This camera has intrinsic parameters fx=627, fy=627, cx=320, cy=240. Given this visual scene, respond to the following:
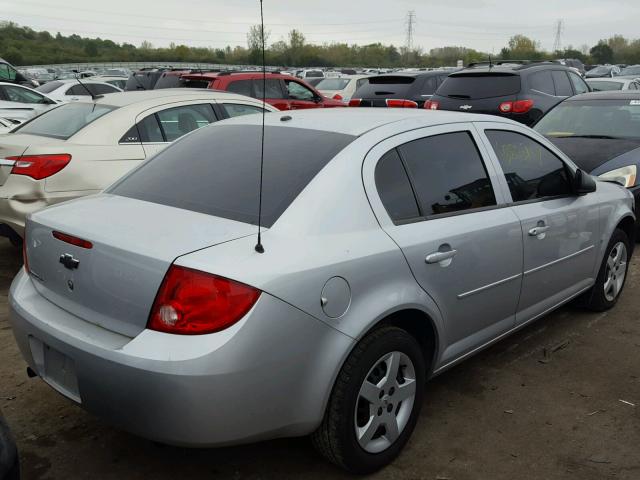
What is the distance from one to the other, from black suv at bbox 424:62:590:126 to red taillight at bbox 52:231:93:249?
26.2ft

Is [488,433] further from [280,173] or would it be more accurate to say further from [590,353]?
[280,173]

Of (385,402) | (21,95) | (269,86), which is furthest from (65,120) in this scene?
(21,95)

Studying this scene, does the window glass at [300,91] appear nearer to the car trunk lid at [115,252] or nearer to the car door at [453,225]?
the car door at [453,225]

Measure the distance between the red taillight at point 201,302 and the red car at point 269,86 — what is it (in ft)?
27.1

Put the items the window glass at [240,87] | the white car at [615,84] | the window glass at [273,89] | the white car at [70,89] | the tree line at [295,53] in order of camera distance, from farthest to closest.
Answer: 1. the tree line at [295,53]
2. the white car at [70,89]
3. the white car at [615,84]
4. the window glass at [273,89]
5. the window glass at [240,87]

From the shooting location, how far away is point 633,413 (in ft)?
10.9

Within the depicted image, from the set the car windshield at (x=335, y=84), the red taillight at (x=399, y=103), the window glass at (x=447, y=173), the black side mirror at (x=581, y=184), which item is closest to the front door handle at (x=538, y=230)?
the window glass at (x=447, y=173)

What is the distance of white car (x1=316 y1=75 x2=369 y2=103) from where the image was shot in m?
17.0

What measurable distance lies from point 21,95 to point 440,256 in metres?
12.7

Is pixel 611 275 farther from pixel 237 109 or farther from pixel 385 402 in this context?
pixel 237 109

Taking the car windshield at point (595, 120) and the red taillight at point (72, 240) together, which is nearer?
the red taillight at point (72, 240)

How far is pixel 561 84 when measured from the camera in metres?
10.5

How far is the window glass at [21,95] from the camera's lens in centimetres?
1298

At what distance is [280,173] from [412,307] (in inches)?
33.0
